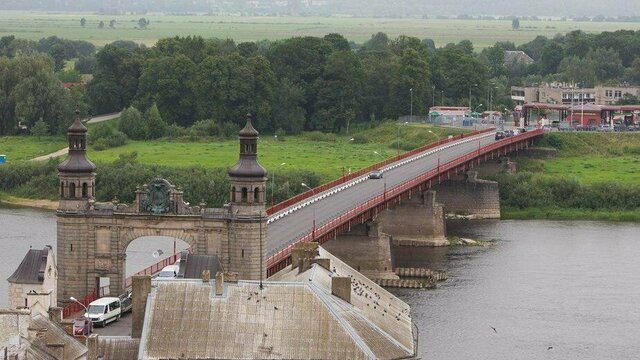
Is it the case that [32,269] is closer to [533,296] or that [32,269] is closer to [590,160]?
[533,296]

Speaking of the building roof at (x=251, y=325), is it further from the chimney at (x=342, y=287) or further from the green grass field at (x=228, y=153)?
the green grass field at (x=228, y=153)

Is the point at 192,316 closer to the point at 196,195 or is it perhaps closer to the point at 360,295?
the point at 360,295

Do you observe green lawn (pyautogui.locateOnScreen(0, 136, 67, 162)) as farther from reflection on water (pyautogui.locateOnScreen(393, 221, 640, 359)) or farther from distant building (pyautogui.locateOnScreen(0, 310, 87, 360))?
distant building (pyautogui.locateOnScreen(0, 310, 87, 360))

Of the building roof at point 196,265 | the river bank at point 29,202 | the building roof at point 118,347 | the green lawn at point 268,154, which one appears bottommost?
the river bank at point 29,202

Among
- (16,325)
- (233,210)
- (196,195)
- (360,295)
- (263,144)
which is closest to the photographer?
(16,325)

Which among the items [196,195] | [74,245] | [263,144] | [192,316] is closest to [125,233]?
[74,245]

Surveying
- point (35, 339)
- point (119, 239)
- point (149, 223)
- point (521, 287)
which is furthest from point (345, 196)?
point (35, 339)

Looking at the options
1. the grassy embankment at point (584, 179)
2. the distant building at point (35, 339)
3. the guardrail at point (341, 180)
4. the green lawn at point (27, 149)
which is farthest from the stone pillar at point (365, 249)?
the green lawn at point (27, 149)
